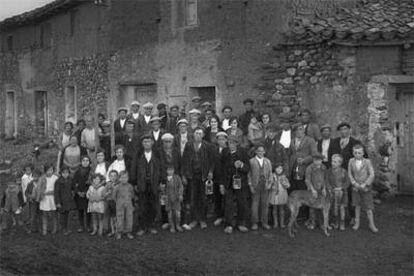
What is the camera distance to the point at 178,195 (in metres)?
8.20

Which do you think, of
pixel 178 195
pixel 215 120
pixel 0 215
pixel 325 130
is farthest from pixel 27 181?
pixel 325 130

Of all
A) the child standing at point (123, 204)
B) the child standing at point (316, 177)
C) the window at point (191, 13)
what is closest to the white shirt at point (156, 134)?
the child standing at point (123, 204)

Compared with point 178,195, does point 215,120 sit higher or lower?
higher

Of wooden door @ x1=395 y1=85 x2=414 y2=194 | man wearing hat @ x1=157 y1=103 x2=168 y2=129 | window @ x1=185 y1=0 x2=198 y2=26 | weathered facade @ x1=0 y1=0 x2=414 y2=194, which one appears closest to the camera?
man wearing hat @ x1=157 y1=103 x2=168 y2=129

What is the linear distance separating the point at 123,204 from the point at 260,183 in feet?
6.50

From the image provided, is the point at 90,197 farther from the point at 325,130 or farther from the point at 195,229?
the point at 325,130

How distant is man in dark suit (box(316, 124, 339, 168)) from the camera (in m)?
8.53

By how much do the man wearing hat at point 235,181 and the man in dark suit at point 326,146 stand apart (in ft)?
4.08

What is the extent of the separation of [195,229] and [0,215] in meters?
3.38

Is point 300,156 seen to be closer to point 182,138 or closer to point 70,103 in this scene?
point 182,138

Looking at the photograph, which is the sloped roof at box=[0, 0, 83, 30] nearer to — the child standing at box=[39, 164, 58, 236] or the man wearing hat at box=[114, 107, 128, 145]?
the man wearing hat at box=[114, 107, 128, 145]

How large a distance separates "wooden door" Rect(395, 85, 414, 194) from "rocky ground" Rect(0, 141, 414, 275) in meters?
1.94

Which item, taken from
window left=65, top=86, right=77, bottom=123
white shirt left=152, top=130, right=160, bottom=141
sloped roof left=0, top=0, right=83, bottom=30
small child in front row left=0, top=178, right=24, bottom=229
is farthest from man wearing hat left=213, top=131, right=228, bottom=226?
window left=65, top=86, right=77, bottom=123

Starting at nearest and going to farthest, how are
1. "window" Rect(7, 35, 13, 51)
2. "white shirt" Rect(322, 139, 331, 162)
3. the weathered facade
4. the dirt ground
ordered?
1. the dirt ground
2. "white shirt" Rect(322, 139, 331, 162)
3. the weathered facade
4. "window" Rect(7, 35, 13, 51)
